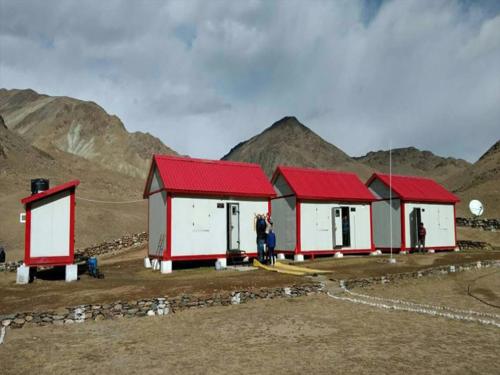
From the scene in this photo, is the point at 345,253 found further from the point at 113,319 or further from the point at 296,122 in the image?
the point at 296,122

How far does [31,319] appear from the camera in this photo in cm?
1166

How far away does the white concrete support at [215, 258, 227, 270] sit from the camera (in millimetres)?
21266

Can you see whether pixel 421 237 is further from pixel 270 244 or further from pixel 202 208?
pixel 202 208

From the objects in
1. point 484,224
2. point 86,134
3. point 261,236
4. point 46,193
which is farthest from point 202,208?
point 86,134

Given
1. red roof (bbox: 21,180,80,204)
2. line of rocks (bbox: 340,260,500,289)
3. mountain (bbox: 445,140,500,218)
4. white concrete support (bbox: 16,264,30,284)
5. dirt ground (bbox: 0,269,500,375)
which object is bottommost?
dirt ground (bbox: 0,269,500,375)

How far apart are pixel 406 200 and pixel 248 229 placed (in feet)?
38.8

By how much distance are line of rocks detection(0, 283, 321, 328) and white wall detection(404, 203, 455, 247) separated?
16780 millimetres

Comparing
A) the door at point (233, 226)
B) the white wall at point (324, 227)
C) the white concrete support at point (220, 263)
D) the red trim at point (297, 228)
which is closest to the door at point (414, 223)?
the white wall at point (324, 227)

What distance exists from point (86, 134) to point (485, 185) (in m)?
92.0

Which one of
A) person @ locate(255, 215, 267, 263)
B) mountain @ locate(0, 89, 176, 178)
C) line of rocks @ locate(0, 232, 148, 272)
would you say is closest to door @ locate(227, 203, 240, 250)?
person @ locate(255, 215, 267, 263)

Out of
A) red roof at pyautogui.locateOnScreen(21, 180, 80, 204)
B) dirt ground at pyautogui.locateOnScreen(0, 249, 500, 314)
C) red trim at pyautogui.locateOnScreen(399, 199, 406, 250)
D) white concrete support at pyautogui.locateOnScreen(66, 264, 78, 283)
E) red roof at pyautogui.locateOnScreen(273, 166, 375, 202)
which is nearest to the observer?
dirt ground at pyautogui.locateOnScreen(0, 249, 500, 314)

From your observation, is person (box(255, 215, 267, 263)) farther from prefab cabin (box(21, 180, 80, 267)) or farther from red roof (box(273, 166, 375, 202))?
prefab cabin (box(21, 180, 80, 267))

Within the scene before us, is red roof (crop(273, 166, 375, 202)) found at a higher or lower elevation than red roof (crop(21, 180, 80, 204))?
higher

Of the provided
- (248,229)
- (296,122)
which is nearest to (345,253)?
(248,229)
